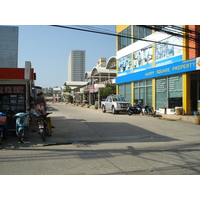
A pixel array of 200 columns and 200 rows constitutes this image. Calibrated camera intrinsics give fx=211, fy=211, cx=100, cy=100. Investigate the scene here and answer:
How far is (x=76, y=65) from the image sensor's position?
618ft

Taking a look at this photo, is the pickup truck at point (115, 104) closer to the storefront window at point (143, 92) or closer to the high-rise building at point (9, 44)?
the storefront window at point (143, 92)

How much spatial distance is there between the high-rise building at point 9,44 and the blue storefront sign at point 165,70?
22240 mm

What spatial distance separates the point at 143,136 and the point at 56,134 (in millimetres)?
4119

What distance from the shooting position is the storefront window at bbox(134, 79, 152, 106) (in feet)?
76.3

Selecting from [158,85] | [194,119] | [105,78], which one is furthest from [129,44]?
[105,78]

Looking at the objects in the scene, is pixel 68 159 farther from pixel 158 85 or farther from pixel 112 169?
pixel 158 85

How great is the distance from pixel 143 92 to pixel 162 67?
4784 mm

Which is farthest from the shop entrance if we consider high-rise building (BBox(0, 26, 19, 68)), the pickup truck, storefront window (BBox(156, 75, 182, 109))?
high-rise building (BBox(0, 26, 19, 68))

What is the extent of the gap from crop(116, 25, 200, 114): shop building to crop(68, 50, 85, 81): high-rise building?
15855 cm

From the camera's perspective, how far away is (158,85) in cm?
2158

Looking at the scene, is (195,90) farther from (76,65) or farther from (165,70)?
(76,65)

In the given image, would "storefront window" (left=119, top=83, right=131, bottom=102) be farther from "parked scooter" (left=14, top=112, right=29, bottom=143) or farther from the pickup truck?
"parked scooter" (left=14, top=112, right=29, bottom=143)

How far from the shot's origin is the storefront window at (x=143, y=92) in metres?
23.2
